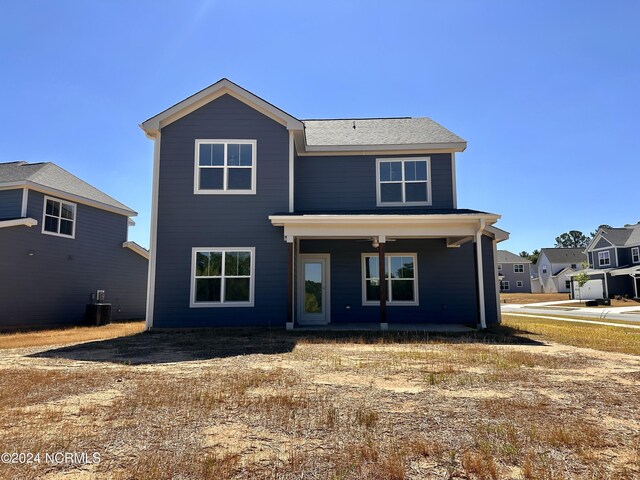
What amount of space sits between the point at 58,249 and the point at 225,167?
27.9ft

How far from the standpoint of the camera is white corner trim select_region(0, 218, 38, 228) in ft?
44.0

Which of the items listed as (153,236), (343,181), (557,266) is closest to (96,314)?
(153,236)

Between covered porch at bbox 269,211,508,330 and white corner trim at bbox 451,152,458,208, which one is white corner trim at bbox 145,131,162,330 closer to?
covered porch at bbox 269,211,508,330

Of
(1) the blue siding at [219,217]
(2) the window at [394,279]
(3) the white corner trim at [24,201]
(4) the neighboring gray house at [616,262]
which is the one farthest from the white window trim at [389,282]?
(4) the neighboring gray house at [616,262]

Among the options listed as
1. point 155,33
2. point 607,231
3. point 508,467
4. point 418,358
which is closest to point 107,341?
point 418,358

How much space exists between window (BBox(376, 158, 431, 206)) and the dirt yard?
23.2 ft

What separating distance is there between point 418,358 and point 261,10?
30.3ft

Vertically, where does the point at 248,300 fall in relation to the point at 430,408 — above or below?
above

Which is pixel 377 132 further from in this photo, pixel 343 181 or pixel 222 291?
pixel 222 291

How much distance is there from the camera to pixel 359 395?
463cm

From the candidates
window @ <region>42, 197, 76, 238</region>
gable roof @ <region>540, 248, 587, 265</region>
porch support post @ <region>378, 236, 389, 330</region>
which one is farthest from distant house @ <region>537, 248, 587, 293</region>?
window @ <region>42, 197, 76, 238</region>

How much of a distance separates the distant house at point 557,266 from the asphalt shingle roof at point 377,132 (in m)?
48.4

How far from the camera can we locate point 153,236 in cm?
1180

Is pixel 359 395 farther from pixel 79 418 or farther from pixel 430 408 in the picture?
pixel 79 418
